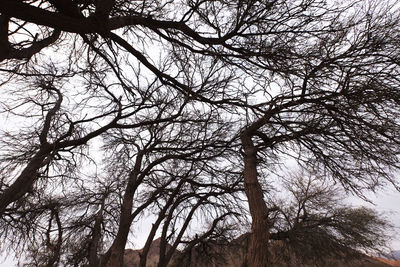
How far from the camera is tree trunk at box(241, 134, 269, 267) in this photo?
3.56 metres

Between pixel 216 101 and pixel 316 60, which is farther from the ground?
pixel 216 101

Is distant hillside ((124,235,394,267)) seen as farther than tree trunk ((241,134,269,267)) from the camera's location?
Yes

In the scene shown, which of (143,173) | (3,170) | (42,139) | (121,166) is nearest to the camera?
(3,170)

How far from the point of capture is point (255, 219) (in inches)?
151

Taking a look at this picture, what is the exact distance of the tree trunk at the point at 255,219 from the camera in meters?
3.56

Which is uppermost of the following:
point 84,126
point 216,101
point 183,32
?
point 84,126

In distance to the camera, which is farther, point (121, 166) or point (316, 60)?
point (121, 166)

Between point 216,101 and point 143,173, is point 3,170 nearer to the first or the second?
point 143,173

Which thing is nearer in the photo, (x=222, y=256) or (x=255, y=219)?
(x=255, y=219)

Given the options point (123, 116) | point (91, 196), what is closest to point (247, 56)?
point (123, 116)

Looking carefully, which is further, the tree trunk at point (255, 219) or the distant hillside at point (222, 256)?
the distant hillside at point (222, 256)

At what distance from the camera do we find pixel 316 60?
11.7ft

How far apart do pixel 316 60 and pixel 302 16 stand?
635 mm

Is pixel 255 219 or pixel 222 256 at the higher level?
pixel 222 256
